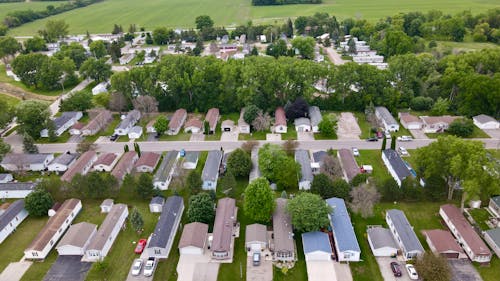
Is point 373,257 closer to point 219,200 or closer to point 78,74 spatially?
point 219,200

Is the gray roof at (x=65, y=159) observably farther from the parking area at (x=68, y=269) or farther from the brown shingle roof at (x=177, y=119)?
the parking area at (x=68, y=269)

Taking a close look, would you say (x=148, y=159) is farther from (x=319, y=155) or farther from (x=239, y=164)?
(x=319, y=155)

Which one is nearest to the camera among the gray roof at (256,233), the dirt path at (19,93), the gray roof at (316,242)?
the gray roof at (316,242)

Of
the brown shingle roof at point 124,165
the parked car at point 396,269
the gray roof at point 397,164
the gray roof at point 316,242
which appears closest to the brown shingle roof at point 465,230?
the gray roof at point 397,164

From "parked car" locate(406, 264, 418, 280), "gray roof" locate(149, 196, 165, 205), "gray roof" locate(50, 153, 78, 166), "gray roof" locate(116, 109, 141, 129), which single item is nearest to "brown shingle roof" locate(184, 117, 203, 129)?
"gray roof" locate(116, 109, 141, 129)

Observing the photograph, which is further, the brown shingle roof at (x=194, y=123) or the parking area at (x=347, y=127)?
the brown shingle roof at (x=194, y=123)

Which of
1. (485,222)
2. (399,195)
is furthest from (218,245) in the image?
(485,222)
